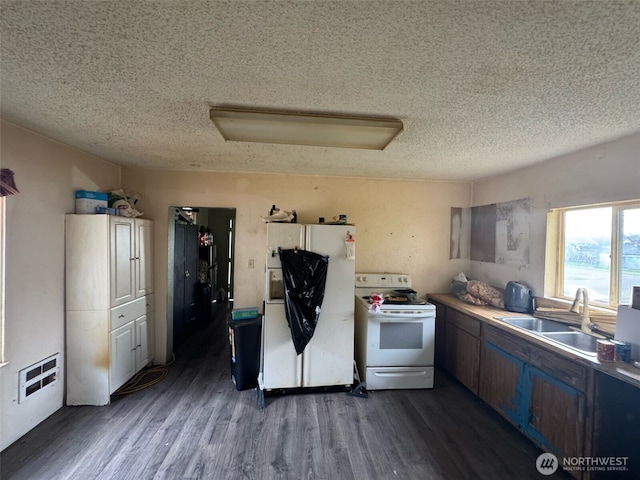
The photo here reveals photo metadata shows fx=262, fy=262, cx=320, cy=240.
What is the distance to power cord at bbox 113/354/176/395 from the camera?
2.56 m

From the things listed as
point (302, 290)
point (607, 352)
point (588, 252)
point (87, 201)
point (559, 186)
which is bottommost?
point (607, 352)

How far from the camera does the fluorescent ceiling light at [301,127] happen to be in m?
1.63

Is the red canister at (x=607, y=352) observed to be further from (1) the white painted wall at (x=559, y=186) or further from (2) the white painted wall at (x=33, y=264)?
(2) the white painted wall at (x=33, y=264)

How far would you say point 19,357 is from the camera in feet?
6.19

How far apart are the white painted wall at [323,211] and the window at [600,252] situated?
3.76ft

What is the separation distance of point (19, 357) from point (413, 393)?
3.26 metres

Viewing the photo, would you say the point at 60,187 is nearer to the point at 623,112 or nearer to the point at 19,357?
the point at 19,357

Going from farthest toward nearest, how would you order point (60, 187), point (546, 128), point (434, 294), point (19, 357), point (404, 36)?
1. point (434, 294)
2. point (60, 187)
3. point (19, 357)
4. point (546, 128)
5. point (404, 36)

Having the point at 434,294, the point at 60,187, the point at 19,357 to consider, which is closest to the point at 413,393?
the point at 434,294

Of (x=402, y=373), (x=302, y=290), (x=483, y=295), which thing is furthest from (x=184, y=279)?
(x=483, y=295)

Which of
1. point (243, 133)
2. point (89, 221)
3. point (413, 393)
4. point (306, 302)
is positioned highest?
point (243, 133)

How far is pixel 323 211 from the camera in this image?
329 centimetres

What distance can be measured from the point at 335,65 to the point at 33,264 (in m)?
2.59

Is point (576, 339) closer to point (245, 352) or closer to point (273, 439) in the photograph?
point (273, 439)
